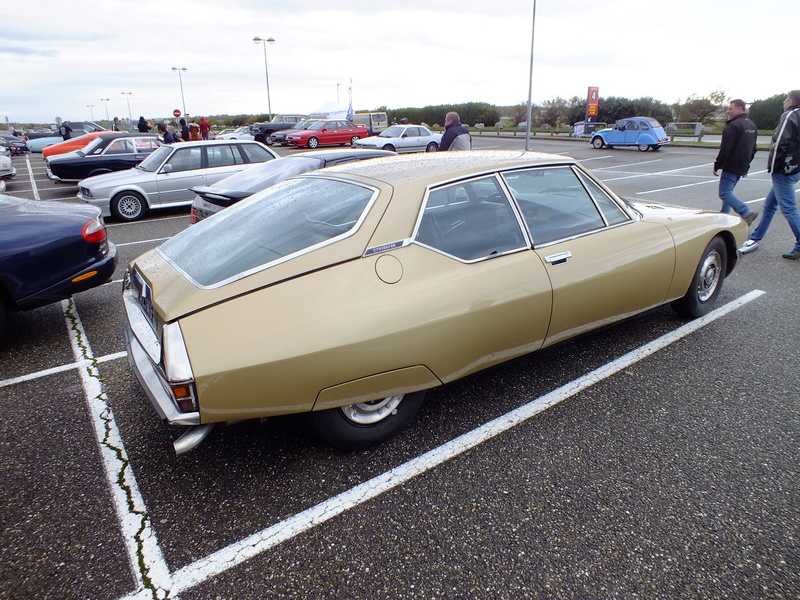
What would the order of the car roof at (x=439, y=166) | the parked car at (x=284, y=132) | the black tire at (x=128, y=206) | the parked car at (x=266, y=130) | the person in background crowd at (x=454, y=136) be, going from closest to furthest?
1. the car roof at (x=439, y=166)
2. the black tire at (x=128, y=206)
3. the person in background crowd at (x=454, y=136)
4. the parked car at (x=284, y=132)
5. the parked car at (x=266, y=130)

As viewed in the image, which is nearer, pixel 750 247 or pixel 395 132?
pixel 750 247

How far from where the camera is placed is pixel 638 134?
955 inches

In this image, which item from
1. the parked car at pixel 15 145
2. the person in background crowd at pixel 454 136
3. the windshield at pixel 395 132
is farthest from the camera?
the parked car at pixel 15 145

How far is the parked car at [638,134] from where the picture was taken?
24.0 metres

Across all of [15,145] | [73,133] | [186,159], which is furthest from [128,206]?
[15,145]

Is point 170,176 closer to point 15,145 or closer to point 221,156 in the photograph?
point 221,156

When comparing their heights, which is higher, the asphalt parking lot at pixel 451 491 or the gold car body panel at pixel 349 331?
the gold car body panel at pixel 349 331

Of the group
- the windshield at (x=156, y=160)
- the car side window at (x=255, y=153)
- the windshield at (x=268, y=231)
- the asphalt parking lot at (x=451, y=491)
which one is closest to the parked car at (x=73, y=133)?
the windshield at (x=156, y=160)

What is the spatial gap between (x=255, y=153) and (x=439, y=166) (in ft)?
25.8

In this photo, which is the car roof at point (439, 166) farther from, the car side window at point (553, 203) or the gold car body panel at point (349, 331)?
the gold car body panel at point (349, 331)

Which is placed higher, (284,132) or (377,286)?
(284,132)

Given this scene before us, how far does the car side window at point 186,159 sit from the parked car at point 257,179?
347 centimetres

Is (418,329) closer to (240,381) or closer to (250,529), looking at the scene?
(240,381)

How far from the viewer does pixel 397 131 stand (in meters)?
23.1
